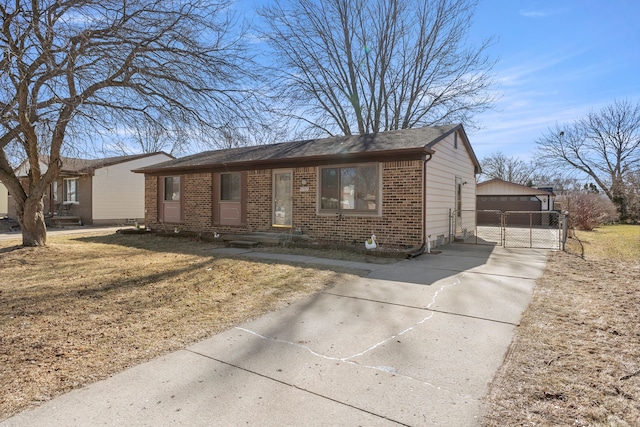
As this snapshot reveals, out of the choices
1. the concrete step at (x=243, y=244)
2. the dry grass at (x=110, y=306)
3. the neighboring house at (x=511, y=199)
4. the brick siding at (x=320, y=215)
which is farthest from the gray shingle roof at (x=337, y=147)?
the neighboring house at (x=511, y=199)

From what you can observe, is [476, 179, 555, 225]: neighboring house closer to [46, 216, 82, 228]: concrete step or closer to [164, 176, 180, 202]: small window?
[164, 176, 180, 202]: small window

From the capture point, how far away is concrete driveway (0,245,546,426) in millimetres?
2467

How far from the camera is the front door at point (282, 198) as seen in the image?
11.9m

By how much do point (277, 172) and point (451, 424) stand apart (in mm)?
10275

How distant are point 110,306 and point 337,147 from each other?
26.8 feet

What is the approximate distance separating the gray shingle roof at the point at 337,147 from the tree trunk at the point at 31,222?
4.83 metres

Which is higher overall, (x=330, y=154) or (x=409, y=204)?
(x=330, y=154)

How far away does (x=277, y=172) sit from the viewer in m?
12.1

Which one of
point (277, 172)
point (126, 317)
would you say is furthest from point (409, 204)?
point (126, 317)

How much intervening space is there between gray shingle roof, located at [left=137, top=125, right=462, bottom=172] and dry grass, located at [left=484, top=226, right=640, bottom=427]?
5.14m

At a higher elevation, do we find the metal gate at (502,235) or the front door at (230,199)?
the front door at (230,199)

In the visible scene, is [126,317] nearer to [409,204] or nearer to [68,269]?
[68,269]

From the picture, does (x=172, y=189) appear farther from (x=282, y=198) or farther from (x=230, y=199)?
(x=282, y=198)

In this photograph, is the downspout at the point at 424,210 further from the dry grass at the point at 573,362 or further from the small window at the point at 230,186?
the small window at the point at 230,186
